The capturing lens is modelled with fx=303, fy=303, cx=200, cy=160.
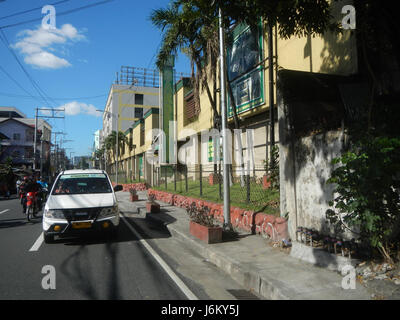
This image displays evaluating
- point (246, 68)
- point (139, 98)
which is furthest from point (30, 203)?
point (139, 98)

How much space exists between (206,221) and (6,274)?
4264 mm

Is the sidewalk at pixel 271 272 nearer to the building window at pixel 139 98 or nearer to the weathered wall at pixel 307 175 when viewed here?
the weathered wall at pixel 307 175

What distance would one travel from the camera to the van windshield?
815 cm

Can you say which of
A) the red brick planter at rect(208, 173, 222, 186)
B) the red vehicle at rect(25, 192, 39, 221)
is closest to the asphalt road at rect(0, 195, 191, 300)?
the red vehicle at rect(25, 192, 39, 221)

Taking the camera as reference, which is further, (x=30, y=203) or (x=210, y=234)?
(x=30, y=203)

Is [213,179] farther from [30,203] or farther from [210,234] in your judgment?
[30,203]

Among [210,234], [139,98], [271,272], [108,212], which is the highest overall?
[139,98]

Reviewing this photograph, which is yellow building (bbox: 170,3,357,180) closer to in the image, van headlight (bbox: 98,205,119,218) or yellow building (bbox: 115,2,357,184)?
yellow building (bbox: 115,2,357,184)

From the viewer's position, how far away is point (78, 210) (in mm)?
7020

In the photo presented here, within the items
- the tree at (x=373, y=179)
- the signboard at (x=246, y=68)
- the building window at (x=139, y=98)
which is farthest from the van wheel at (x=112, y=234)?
the building window at (x=139, y=98)

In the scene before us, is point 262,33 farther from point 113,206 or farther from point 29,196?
point 29,196

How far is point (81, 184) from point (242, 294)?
5746mm

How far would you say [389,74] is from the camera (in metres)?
7.17

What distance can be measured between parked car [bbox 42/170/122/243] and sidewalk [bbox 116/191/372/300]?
2.17 meters
